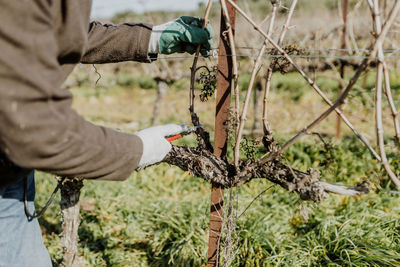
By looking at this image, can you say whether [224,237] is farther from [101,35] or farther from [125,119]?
[125,119]

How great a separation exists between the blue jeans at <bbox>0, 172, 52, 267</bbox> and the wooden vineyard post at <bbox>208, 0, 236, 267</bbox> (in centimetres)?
95

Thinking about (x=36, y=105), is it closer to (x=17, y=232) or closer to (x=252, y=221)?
(x=17, y=232)

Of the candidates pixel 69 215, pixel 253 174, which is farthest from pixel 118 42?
pixel 69 215

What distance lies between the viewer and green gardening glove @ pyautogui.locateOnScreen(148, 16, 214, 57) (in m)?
1.73

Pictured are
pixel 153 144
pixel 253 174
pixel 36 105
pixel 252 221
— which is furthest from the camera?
pixel 252 221

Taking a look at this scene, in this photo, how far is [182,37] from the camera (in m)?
1.77

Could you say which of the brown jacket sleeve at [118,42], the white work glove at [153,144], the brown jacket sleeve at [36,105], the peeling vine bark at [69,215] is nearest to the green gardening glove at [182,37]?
the brown jacket sleeve at [118,42]

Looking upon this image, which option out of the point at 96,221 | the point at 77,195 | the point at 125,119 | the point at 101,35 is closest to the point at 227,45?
the point at 101,35

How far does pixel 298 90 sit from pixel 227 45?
337 inches

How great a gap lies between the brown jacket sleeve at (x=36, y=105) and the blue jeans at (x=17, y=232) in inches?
19.4

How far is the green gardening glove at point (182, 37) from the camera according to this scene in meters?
1.73

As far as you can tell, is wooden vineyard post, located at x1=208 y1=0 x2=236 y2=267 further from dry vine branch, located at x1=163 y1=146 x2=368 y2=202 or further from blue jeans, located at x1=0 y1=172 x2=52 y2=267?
blue jeans, located at x1=0 y1=172 x2=52 y2=267

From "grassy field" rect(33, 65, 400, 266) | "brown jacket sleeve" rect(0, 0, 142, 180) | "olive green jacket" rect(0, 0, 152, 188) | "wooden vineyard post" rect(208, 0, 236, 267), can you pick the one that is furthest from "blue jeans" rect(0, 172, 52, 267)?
"grassy field" rect(33, 65, 400, 266)

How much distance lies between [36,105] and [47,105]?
1.4 inches
